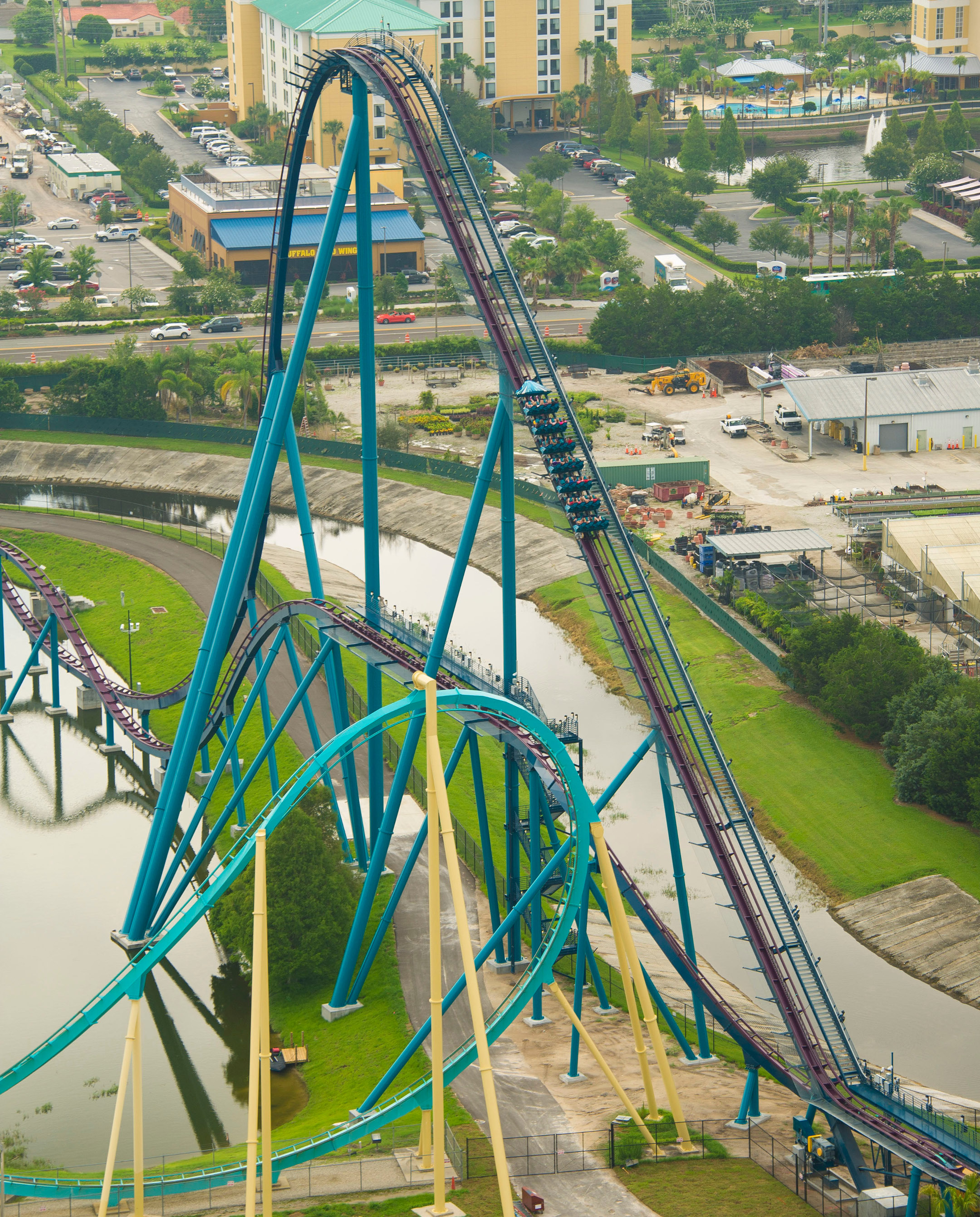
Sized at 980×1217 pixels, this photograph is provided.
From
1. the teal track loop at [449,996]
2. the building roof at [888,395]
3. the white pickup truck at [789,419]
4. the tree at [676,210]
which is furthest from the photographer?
the tree at [676,210]

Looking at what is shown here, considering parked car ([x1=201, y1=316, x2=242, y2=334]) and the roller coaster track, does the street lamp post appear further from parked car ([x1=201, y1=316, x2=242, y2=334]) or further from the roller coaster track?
the roller coaster track

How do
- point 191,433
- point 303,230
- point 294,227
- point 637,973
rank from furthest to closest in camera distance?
point 294,227
point 303,230
point 191,433
point 637,973

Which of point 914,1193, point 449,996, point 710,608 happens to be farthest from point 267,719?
point 914,1193

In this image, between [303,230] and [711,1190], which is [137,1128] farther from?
[303,230]

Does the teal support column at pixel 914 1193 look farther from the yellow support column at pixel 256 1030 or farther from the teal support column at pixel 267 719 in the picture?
the teal support column at pixel 267 719

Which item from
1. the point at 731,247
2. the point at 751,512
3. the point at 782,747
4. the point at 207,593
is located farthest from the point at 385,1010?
the point at 731,247

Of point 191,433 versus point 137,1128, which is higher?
point 191,433

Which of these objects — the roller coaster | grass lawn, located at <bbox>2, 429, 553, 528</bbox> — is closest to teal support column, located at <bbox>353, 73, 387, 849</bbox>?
the roller coaster

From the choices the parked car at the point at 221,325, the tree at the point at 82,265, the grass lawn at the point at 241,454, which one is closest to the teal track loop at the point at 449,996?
the grass lawn at the point at 241,454

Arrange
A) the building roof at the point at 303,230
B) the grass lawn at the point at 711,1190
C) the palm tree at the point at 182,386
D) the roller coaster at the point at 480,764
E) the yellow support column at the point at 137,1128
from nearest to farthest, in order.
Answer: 1. the yellow support column at the point at 137,1128
2. the grass lawn at the point at 711,1190
3. the roller coaster at the point at 480,764
4. the palm tree at the point at 182,386
5. the building roof at the point at 303,230
